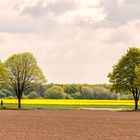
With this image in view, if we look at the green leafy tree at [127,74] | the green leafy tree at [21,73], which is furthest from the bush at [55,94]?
the green leafy tree at [127,74]

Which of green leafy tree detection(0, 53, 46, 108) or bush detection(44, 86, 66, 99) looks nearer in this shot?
green leafy tree detection(0, 53, 46, 108)

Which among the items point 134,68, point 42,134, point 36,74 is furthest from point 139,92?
point 42,134

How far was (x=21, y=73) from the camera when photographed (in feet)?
378

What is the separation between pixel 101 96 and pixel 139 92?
92097 millimetres

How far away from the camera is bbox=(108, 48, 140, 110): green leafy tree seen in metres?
101

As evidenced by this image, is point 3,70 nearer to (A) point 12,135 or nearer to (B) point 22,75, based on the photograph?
(B) point 22,75

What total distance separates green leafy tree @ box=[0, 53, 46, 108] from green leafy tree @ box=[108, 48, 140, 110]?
19.7m

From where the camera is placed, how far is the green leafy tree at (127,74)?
100875 mm

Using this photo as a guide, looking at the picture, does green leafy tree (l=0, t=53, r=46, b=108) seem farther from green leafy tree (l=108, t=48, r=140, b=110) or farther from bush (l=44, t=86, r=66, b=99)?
bush (l=44, t=86, r=66, b=99)

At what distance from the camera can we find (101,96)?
195000 mm

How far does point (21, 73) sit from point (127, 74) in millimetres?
27729

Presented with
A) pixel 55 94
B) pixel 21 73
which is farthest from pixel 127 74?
pixel 55 94

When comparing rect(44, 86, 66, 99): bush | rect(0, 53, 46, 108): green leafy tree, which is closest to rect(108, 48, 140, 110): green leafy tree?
rect(0, 53, 46, 108): green leafy tree

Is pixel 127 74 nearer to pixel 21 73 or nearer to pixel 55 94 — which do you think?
pixel 21 73
